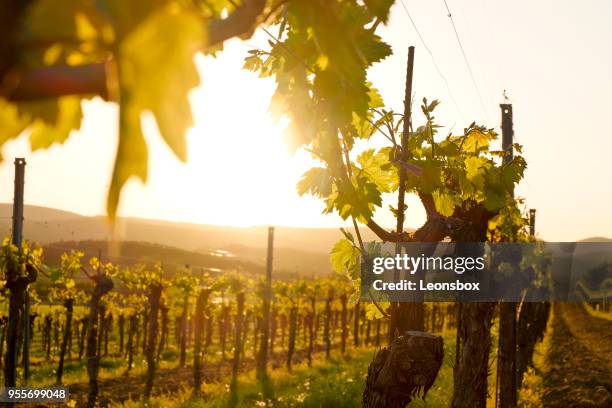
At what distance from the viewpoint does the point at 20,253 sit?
12023 mm

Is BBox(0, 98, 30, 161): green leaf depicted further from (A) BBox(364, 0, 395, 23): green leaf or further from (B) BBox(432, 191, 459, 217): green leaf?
(B) BBox(432, 191, 459, 217): green leaf

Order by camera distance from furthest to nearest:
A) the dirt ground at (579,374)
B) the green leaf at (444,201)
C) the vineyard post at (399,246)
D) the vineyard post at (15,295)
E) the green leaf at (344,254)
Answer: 1. the dirt ground at (579,374)
2. the vineyard post at (15,295)
3. the green leaf at (444,201)
4. the green leaf at (344,254)
5. the vineyard post at (399,246)

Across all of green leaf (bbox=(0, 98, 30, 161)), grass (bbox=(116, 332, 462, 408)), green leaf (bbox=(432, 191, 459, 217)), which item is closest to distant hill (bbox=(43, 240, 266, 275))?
grass (bbox=(116, 332, 462, 408))

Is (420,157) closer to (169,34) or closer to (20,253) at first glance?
(169,34)

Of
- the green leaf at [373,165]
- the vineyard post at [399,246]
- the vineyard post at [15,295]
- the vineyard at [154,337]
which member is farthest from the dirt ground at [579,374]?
the green leaf at [373,165]

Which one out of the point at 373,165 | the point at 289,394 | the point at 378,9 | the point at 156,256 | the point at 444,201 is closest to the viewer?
the point at 378,9

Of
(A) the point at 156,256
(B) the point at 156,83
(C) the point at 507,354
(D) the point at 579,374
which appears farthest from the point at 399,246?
(A) the point at 156,256

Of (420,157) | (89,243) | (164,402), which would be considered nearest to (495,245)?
(420,157)

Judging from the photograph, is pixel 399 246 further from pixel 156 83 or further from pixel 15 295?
pixel 15 295

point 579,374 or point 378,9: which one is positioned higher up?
point 378,9

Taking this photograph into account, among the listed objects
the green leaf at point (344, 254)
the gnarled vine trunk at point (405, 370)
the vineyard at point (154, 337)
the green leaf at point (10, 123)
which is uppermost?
the green leaf at point (10, 123)

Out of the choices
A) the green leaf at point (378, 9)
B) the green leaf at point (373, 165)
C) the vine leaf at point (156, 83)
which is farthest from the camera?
the green leaf at point (373, 165)

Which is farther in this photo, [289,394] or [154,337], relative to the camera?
[154,337]

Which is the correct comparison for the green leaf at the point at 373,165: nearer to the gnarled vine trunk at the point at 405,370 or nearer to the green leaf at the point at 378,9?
the gnarled vine trunk at the point at 405,370
